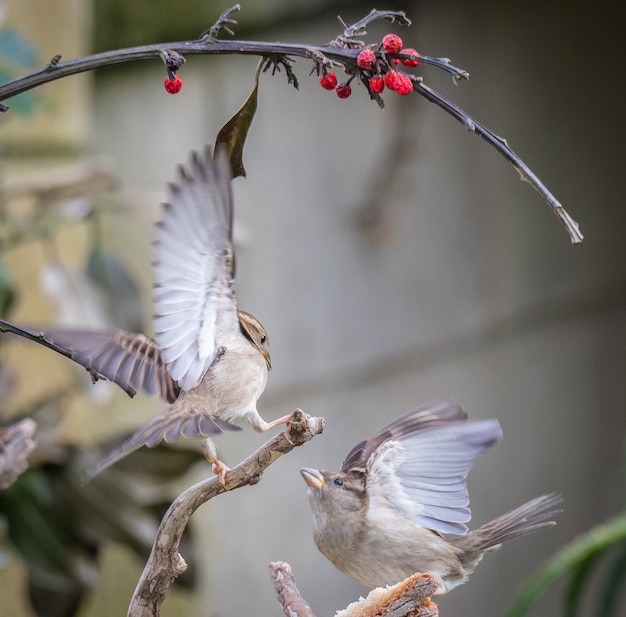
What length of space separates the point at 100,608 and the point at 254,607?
12.6 inches

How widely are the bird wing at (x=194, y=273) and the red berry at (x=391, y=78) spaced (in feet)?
0.30

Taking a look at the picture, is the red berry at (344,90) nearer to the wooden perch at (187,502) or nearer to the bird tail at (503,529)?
the wooden perch at (187,502)

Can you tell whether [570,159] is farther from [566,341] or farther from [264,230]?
[264,230]

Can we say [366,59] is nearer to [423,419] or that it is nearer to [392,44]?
[392,44]

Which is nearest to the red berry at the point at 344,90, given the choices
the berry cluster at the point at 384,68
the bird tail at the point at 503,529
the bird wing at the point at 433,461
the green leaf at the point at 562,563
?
the berry cluster at the point at 384,68

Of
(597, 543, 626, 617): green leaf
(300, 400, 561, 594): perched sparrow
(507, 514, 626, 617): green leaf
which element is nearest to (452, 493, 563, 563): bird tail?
(300, 400, 561, 594): perched sparrow

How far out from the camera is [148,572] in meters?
0.58

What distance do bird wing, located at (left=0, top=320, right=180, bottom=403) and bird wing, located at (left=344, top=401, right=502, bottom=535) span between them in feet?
0.56

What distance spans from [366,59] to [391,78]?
2 centimetres

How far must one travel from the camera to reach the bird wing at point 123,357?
58 cm

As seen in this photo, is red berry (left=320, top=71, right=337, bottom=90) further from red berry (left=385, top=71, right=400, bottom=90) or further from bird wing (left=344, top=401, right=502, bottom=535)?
bird wing (left=344, top=401, right=502, bottom=535)

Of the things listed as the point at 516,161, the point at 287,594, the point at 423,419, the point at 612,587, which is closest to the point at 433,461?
the point at 423,419

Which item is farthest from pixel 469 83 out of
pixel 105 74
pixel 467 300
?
pixel 105 74

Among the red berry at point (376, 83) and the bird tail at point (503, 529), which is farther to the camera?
the bird tail at point (503, 529)
